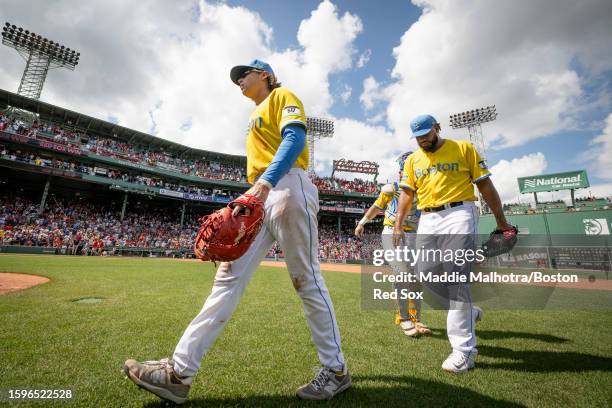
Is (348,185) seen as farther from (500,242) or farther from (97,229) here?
(500,242)

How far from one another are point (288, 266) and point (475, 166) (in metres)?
2.38

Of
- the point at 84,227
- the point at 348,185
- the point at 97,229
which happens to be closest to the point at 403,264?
the point at 97,229

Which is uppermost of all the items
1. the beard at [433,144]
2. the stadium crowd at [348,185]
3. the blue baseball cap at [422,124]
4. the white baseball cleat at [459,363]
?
the stadium crowd at [348,185]

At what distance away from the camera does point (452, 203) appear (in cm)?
305

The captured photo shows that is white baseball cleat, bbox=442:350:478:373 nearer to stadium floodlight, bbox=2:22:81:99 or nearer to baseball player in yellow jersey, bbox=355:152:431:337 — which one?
baseball player in yellow jersey, bbox=355:152:431:337

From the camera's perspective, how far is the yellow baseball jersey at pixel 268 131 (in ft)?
6.84

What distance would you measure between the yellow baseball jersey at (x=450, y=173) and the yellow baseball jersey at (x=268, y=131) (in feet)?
5.70

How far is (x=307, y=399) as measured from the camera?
1885 millimetres

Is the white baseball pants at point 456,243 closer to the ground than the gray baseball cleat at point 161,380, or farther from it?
farther from it

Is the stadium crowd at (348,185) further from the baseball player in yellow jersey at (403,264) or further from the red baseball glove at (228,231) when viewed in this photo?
the red baseball glove at (228,231)

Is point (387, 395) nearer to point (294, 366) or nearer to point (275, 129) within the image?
point (294, 366)

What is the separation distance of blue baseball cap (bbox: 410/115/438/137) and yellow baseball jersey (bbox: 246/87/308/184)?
1601 millimetres

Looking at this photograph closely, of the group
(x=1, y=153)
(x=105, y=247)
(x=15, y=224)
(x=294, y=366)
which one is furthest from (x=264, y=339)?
(x=1, y=153)

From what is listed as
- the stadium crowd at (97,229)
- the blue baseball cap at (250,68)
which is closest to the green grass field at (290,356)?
the blue baseball cap at (250,68)
